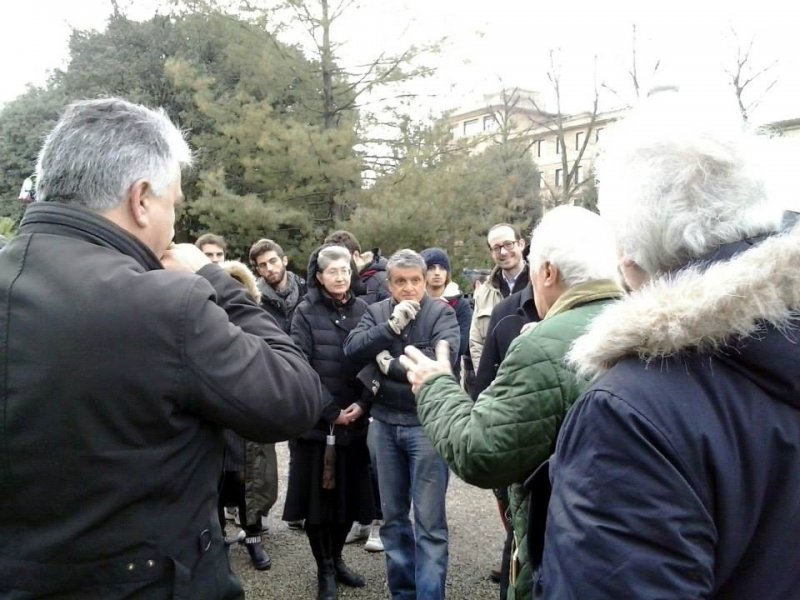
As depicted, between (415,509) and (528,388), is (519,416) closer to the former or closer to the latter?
(528,388)

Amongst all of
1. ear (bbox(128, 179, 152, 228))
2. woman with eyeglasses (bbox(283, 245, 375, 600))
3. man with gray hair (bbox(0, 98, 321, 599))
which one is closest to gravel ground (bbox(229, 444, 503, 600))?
woman with eyeglasses (bbox(283, 245, 375, 600))

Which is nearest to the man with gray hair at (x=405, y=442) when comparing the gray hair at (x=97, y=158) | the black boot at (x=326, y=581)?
the black boot at (x=326, y=581)

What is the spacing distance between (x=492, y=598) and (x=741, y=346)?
3.36 metres

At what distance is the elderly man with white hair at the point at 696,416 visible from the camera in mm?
1002

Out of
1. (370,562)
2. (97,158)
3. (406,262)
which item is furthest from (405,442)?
(97,158)

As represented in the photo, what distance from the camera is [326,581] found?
3.88m

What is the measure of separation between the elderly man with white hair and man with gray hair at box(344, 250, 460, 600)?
242cm

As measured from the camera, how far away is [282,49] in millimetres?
14891

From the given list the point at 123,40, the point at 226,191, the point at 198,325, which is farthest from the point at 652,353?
the point at 123,40

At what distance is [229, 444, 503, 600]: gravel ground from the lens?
4.02 metres

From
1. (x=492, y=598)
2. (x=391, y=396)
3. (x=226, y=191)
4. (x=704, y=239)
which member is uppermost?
(x=226, y=191)

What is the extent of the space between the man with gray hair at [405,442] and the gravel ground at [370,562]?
51 cm

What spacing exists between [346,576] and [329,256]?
199 cm

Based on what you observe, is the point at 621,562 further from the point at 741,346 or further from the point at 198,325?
the point at 198,325
